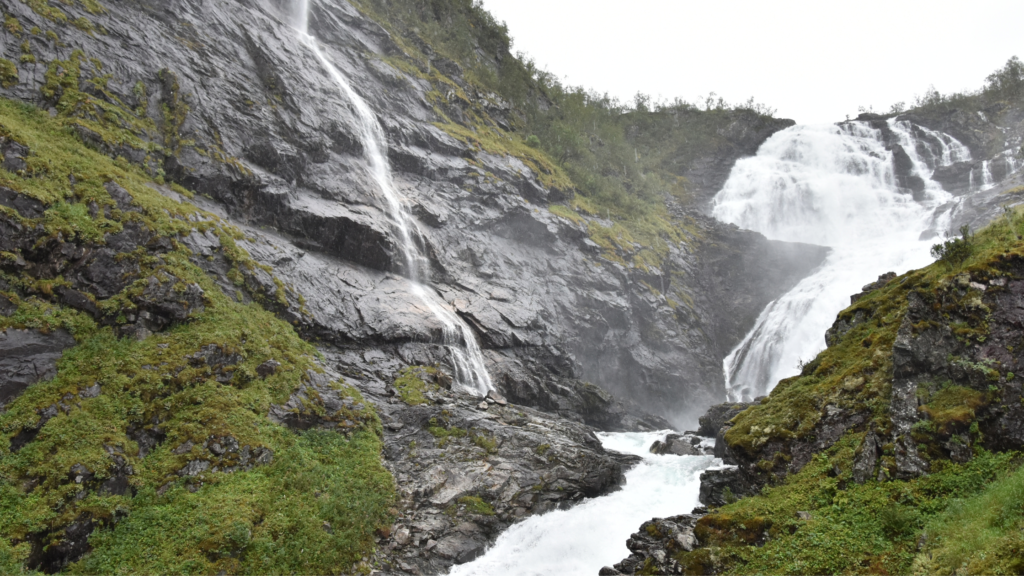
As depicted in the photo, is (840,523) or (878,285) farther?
(878,285)

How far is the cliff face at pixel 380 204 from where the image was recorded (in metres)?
20.8

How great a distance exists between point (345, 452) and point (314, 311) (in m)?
7.27

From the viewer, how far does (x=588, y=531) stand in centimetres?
1425

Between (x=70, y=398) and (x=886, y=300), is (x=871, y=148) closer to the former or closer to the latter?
(x=886, y=300)

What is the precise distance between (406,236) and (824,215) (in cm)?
4121

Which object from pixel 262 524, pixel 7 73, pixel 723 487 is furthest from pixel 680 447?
pixel 7 73

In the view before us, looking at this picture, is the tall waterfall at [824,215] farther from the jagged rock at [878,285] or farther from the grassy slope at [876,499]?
the grassy slope at [876,499]

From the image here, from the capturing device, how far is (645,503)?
1575cm

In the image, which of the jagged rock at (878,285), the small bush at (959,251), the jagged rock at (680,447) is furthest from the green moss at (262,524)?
the jagged rock at (878,285)

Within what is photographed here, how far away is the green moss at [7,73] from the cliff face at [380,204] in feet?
0.69

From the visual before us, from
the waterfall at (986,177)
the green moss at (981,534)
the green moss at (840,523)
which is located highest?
the waterfall at (986,177)

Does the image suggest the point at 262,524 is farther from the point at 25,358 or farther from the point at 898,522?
the point at 898,522

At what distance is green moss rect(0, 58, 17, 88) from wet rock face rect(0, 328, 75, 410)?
11005mm

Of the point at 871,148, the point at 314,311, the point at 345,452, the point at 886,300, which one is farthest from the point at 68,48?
the point at 871,148
